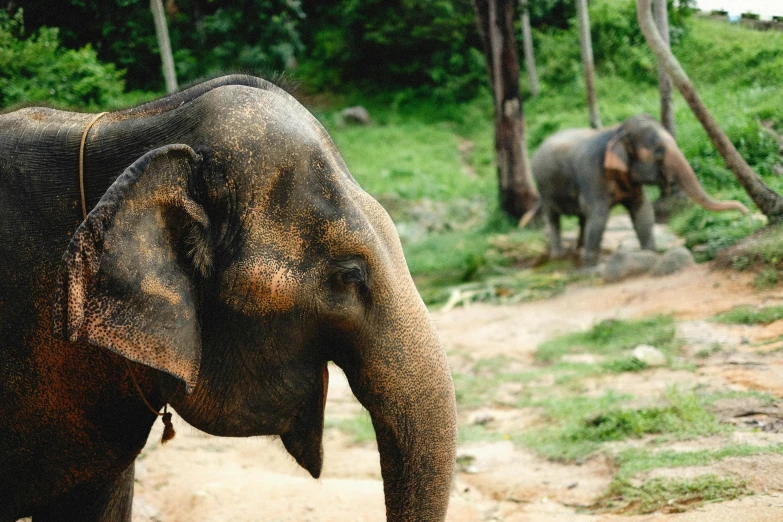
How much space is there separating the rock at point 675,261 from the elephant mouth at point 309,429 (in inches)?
269

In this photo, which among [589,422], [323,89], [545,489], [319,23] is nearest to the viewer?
[545,489]

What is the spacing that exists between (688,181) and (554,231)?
2.78 m

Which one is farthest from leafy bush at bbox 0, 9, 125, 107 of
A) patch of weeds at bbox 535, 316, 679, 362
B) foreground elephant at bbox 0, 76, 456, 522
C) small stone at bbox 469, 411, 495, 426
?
patch of weeds at bbox 535, 316, 679, 362

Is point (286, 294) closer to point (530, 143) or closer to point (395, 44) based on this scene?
point (530, 143)

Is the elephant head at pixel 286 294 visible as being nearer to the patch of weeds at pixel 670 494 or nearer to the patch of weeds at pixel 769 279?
the patch of weeds at pixel 670 494

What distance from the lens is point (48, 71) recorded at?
631 centimetres

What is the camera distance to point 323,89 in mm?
23047

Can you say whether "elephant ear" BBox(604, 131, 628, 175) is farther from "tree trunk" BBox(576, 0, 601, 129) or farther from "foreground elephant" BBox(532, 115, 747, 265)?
"tree trunk" BBox(576, 0, 601, 129)

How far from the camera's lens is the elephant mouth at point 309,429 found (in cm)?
238

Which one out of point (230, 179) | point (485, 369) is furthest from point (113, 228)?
point (485, 369)

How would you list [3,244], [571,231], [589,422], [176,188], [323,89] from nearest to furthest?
[176,188], [3,244], [589,422], [571,231], [323,89]

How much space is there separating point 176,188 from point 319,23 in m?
19.2

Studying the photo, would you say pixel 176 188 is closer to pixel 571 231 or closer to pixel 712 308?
pixel 712 308

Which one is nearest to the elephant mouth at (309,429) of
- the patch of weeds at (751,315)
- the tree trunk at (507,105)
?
the patch of weeds at (751,315)
